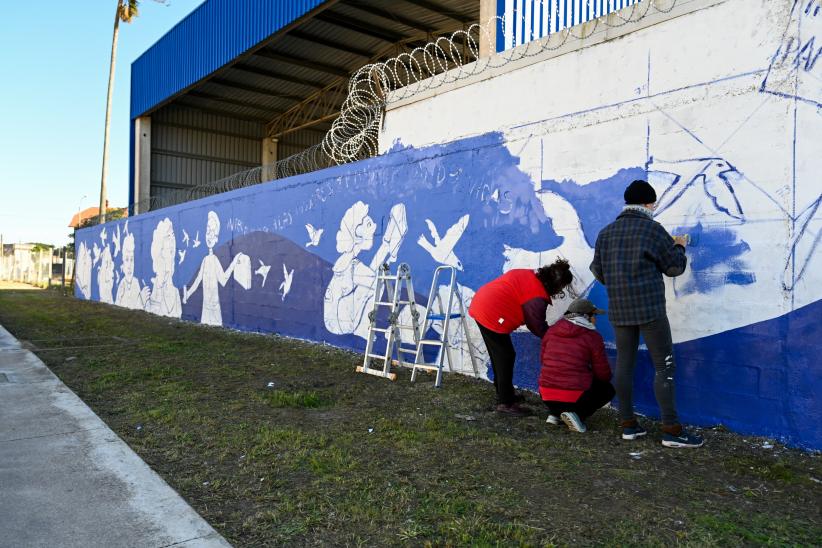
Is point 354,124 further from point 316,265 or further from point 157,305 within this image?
point 157,305

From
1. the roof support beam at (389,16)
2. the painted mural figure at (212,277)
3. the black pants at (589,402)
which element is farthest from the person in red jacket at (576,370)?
the roof support beam at (389,16)

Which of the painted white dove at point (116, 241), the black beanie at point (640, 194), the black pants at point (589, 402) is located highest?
the painted white dove at point (116, 241)

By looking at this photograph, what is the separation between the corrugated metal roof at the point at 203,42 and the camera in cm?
1256

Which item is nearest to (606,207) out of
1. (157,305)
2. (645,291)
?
(645,291)

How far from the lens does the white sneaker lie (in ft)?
14.1

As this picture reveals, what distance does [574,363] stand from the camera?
14.1 feet

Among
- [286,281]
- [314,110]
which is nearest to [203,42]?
[314,110]

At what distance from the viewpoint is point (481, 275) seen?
6109mm

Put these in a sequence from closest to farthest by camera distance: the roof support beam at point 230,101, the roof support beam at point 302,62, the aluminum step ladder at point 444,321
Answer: the aluminum step ladder at point 444,321 → the roof support beam at point 302,62 → the roof support beam at point 230,101

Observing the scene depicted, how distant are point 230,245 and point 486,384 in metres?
6.96

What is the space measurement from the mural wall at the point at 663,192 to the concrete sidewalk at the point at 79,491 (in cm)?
347

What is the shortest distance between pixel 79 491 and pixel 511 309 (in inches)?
128

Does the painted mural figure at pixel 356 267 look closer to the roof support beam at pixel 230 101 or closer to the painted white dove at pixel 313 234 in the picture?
the painted white dove at pixel 313 234

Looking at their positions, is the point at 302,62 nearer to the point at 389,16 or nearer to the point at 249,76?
the point at 249,76
